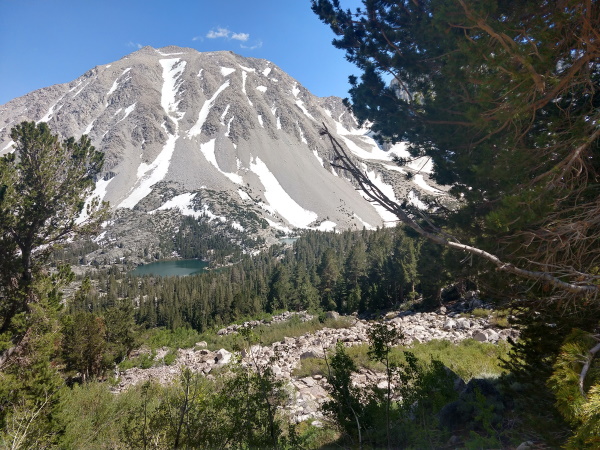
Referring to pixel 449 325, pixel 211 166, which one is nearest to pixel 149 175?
pixel 211 166

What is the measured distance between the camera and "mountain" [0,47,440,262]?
434 ft

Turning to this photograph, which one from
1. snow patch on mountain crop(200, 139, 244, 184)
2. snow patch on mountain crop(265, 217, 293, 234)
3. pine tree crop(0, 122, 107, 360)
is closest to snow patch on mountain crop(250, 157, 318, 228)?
snow patch on mountain crop(265, 217, 293, 234)

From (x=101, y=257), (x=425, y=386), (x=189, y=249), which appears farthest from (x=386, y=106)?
(x=101, y=257)

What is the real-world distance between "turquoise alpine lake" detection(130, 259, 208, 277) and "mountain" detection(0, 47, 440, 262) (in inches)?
449

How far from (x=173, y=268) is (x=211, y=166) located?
70715 millimetres

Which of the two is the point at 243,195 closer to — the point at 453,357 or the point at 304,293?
the point at 304,293

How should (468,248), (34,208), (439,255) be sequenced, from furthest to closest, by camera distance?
1. (34,208)
2. (439,255)
3. (468,248)

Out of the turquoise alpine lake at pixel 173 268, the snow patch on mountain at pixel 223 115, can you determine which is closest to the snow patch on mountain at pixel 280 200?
the snow patch on mountain at pixel 223 115

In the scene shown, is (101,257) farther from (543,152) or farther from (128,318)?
(543,152)

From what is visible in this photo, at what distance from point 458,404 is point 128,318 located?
28.0 meters

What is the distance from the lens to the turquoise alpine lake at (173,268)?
324 ft

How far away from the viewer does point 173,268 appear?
105 metres

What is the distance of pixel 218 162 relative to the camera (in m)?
160

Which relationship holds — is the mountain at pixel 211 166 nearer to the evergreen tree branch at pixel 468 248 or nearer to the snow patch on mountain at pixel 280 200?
the snow patch on mountain at pixel 280 200
